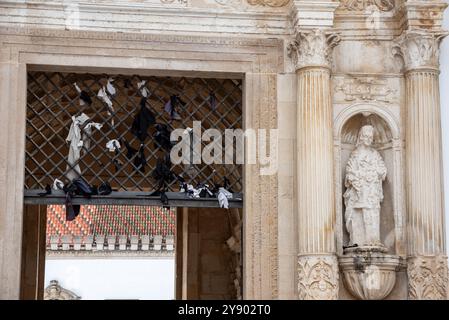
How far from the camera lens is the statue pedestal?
14078 mm

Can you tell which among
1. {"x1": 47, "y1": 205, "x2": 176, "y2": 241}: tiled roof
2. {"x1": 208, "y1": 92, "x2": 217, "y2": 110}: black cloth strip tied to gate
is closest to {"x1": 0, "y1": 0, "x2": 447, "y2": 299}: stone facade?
{"x1": 208, "y1": 92, "x2": 217, "y2": 110}: black cloth strip tied to gate

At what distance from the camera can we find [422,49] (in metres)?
14.6

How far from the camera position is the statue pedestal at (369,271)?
14.1m

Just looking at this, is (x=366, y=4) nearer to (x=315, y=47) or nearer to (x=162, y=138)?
(x=315, y=47)

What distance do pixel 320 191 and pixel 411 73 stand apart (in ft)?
6.40

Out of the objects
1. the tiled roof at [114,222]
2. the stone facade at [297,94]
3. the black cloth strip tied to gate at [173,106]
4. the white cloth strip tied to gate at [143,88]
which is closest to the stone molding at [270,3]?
the stone facade at [297,94]

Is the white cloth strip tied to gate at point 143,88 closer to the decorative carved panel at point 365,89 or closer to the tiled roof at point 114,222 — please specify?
the decorative carved panel at point 365,89

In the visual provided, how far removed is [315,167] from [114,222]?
87.3 feet

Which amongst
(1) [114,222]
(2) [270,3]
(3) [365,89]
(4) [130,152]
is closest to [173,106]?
(4) [130,152]

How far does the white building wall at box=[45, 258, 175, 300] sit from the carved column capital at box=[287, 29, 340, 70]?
2467 cm

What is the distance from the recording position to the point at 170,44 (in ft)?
48.4

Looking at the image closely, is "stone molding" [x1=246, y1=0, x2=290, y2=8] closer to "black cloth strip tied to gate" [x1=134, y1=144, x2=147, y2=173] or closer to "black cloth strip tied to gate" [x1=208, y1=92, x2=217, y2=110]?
"black cloth strip tied to gate" [x1=208, y1=92, x2=217, y2=110]
